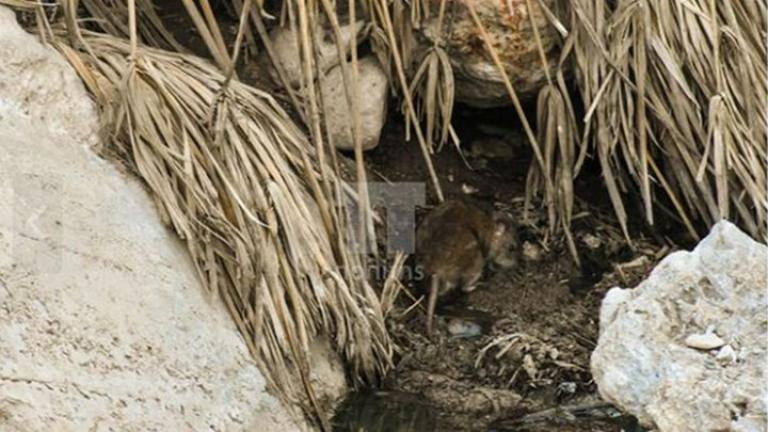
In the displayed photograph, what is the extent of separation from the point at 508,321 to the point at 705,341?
817 mm

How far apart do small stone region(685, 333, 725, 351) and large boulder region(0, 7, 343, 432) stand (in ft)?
2.74

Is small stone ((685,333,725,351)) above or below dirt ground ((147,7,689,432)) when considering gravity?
above

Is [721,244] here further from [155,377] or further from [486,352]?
[155,377]

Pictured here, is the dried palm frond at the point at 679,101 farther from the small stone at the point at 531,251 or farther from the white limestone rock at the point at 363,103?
the white limestone rock at the point at 363,103

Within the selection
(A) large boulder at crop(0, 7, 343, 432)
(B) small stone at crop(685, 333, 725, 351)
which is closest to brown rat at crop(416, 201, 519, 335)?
(A) large boulder at crop(0, 7, 343, 432)

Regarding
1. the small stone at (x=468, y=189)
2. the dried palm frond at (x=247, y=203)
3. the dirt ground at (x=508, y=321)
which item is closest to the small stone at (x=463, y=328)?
the dirt ground at (x=508, y=321)

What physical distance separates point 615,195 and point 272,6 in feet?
3.23

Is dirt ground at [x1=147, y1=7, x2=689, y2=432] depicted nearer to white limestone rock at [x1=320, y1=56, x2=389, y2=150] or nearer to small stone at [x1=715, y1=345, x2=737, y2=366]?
white limestone rock at [x1=320, y1=56, x2=389, y2=150]

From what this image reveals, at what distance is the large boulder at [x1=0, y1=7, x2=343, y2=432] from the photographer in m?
2.78

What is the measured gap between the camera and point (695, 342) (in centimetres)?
290

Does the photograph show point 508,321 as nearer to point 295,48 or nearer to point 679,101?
point 679,101

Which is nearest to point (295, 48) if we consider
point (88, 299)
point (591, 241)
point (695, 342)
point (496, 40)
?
point (496, 40)

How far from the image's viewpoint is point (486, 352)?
3.52 metres

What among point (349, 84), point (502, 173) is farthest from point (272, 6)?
point (502, 173)
